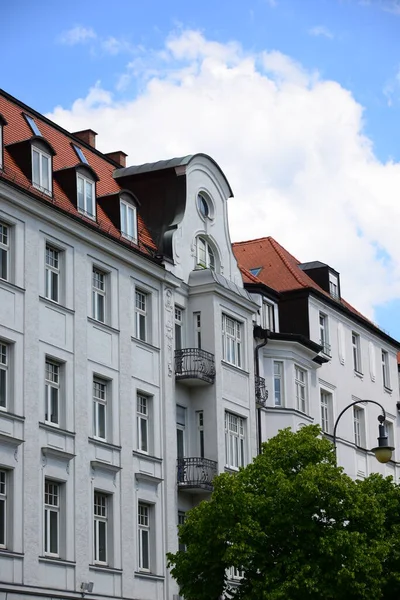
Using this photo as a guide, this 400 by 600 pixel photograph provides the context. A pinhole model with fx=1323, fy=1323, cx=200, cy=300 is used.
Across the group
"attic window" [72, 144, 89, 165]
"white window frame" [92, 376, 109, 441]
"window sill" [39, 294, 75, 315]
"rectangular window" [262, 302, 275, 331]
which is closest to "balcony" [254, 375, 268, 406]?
"rectangular window" [262, 302, 275, 331]

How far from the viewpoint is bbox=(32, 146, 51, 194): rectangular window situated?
36469 millimetres

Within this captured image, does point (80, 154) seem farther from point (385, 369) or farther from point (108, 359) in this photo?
point (385, 369)

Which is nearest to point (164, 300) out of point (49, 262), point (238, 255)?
point (49, 262)

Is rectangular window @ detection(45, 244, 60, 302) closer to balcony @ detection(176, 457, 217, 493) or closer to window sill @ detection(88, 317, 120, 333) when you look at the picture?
window sill @ detection(88, 317, 120, 333)

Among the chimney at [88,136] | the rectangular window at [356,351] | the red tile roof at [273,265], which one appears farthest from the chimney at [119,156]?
the rectangular window at [356,351]

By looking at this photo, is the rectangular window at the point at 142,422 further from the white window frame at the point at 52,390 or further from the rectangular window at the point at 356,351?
the rectangular window at the point at 356,351

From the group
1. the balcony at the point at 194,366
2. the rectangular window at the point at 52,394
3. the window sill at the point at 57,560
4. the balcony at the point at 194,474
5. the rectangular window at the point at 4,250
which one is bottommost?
the window sill at the point at 57,560

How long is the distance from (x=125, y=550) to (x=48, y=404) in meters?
5.11

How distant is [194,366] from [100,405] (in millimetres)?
5040

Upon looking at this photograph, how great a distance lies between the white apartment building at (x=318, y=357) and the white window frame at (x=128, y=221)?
26.8ft

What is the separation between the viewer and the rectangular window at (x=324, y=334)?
53.7m

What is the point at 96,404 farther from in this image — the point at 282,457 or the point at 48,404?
the point at 282,457

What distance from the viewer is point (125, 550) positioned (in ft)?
122

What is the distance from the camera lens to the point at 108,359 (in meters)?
37.9
